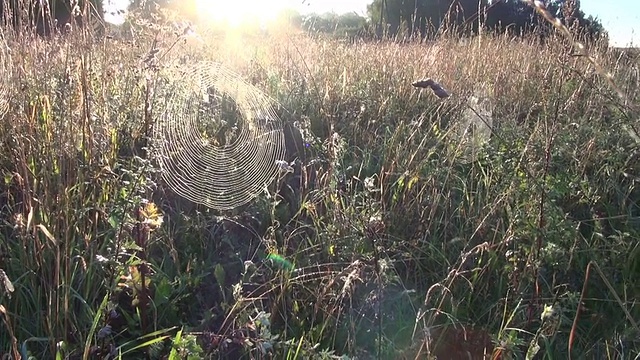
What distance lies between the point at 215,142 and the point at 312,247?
1245 mm

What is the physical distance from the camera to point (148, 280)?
69.7 inches

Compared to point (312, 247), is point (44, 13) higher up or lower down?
higher up

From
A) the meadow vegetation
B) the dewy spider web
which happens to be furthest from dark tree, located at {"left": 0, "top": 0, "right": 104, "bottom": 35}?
the dewy spider web

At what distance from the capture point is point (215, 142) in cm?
297

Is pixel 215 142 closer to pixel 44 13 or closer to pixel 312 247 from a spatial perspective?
pixel 44 13

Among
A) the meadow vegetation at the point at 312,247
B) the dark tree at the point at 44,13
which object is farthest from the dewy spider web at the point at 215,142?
the dark tree at the point at 44,13

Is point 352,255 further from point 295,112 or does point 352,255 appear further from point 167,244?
point 295,112

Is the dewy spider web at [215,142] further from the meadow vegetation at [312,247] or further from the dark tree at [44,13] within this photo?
the dark tree at [44,13]

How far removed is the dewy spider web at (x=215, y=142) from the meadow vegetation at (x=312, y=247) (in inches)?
5.1

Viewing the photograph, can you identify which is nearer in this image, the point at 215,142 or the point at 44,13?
the point at 44,13

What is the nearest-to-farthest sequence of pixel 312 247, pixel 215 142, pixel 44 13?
pixel 312 247
pixel 44 13
pixel 215 142

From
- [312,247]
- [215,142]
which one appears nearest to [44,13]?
[215,142]

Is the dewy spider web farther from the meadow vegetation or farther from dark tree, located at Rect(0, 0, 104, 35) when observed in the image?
dark tree, located at Rect(0, 0, 104, 35)

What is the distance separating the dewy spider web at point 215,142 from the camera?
2.49 m
